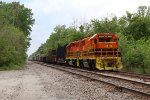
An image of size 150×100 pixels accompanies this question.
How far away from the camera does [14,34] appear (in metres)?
54.1

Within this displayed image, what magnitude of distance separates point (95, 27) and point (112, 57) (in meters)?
29.0

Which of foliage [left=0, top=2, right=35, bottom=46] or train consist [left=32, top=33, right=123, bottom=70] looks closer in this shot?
train consist [left=32, top=33, right=123, bottom=70]

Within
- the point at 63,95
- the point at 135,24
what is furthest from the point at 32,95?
the point at 135,24

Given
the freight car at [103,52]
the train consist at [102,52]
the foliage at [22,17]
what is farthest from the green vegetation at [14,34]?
the freight car at [103,52]

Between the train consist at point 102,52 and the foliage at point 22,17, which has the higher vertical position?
the foliage at point 22,17

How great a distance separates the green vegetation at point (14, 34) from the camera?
4206cm

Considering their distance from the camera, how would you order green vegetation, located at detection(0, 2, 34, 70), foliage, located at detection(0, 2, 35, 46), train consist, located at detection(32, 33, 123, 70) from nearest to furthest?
train consist, located at detection(32, 33, 123, 70), green vegetation, located at detection(0, 2, 34, 70), foliage, located at detection(0, 2, 35, 46)

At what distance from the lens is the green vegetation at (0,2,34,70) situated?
A: 1656 inches

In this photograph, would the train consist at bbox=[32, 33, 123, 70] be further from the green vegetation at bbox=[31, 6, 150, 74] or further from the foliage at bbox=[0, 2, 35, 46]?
the foliage at bbox=[0, 2, 35, 46]

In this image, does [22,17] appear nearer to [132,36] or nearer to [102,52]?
[132,36]

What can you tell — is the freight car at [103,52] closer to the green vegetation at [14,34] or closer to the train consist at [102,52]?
the train consist at [102,52]

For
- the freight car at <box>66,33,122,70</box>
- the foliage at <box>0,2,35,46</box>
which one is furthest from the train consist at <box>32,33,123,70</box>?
the foliage at <box>0,2,35,46</box>

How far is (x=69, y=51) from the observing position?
4712 centimetres

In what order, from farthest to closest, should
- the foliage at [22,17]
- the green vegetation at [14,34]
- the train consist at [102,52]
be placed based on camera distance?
the foliage at [22,17], the green vegetation at [14,34], the train consist at [102,52]
